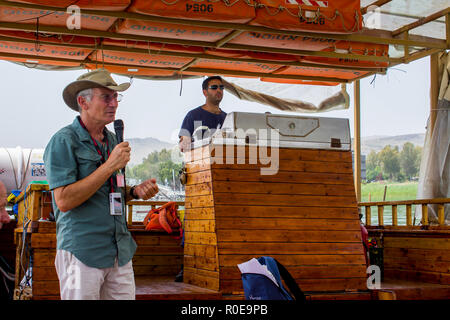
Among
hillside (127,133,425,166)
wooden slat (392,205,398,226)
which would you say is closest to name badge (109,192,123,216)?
wooden slat (392,205,398,226)

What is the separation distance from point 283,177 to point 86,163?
6.61 ft

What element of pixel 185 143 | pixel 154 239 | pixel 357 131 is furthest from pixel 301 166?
pixel 357 131

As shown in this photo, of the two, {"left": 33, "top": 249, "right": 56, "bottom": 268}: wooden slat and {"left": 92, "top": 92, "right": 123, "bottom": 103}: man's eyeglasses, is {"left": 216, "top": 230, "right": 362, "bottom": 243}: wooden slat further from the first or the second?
{"left": 92, "top": 92, "right": 123, "bottom": 103}: man's eyeglasses

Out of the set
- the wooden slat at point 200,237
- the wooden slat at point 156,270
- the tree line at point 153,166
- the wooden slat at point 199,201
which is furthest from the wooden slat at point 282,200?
the tree line at point 153,166

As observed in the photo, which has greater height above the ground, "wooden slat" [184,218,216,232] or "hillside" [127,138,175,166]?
"hillside" [127,138,175,166]

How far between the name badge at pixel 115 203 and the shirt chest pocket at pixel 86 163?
0.47ft

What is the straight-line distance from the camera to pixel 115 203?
2.43 metres

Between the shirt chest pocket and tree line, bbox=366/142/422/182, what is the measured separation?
6.33 m

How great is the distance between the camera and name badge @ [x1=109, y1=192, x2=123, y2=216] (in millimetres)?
2414

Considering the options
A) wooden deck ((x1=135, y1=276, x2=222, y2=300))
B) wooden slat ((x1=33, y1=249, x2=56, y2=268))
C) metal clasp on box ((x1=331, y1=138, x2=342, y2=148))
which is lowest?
wooden deck ((x1=135, y1=276, x2=222, y2=300))

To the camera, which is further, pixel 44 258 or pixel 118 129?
pixel 44 258

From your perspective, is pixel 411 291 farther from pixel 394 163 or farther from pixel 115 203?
pixel 394 163

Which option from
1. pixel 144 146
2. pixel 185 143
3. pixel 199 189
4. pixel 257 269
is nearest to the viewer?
pixel 257 269
